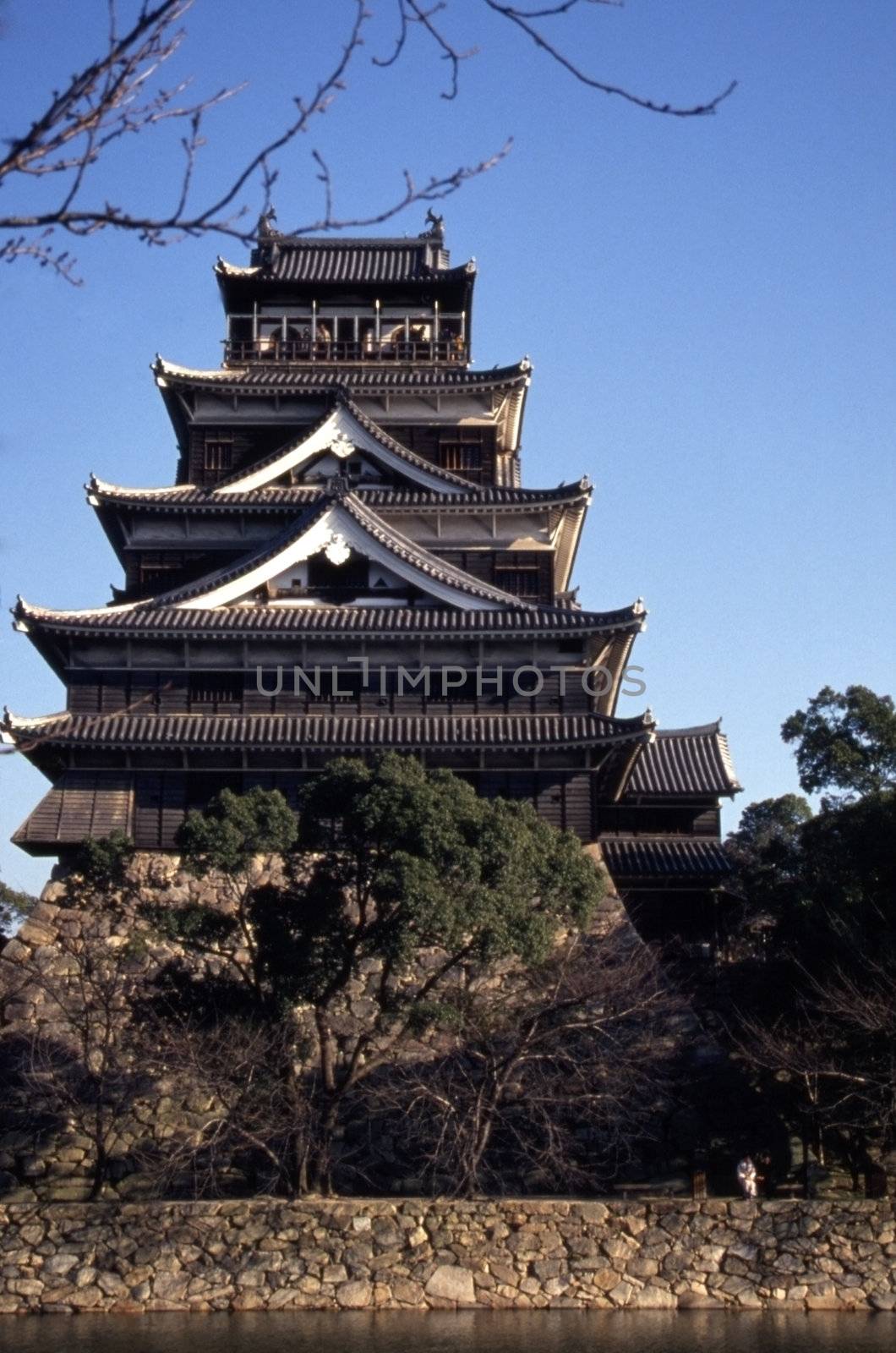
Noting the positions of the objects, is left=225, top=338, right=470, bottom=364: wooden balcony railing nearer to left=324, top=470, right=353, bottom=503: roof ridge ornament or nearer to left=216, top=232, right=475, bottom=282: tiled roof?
left=216, top=232, right=475, bottom=282: tiled roof

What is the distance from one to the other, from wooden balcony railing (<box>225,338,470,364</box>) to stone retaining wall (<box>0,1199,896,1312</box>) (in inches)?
757

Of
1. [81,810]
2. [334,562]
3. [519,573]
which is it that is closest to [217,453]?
[334,562]

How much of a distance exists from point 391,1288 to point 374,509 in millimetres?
15120

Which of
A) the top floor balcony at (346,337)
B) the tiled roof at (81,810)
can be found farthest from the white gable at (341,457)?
the tiled roof at (81,810)

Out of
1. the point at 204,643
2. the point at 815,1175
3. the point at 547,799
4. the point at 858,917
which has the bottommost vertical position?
the point at 815,1175

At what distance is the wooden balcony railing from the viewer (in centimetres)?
3241

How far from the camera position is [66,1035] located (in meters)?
21.9

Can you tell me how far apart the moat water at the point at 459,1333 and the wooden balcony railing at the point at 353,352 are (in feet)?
66.7

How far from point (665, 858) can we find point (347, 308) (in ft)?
44.0

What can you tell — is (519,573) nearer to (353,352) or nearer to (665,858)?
(665,858)

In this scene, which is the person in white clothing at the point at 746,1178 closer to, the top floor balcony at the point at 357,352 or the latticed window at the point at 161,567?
the latticed window at the point at 161,567

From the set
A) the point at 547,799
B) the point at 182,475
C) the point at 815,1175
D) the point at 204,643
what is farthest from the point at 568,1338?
the point at 182,475

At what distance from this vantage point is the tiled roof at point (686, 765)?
2883 cm

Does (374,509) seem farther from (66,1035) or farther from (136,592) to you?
(66,1035)
